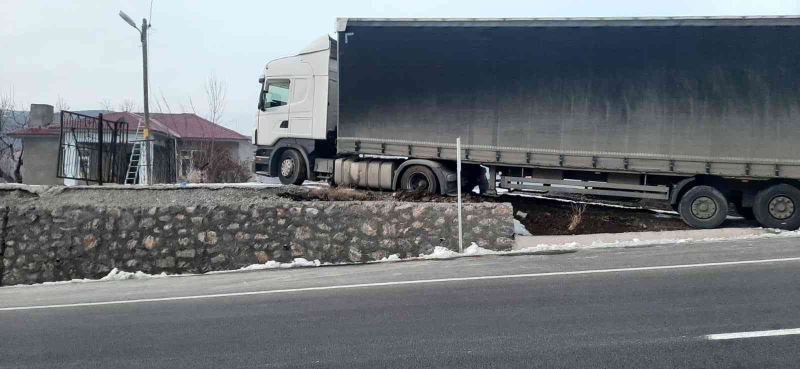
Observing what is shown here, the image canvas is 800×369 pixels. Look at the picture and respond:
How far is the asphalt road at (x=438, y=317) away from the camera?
17.4 ft

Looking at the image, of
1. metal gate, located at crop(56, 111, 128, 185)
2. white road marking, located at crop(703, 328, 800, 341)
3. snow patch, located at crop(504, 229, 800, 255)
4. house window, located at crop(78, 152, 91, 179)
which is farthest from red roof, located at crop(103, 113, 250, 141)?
white road marking, located at crop(703, 328, 800, 341)

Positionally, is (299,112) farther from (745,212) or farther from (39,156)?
(39,156)

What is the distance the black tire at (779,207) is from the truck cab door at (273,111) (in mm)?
9757

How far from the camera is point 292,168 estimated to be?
15000 mm

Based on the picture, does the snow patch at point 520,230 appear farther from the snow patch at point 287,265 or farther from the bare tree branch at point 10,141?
the bare tree branch at point 10,141

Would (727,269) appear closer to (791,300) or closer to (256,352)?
(791,300)

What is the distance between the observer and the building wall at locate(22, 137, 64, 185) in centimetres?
2700

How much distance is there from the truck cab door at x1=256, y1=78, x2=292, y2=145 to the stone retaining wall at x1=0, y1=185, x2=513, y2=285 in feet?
13.8

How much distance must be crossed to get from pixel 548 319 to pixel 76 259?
8.16 meters

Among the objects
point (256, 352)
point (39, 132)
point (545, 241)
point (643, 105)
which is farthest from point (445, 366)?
point (39, 132)

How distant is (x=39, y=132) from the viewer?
27.4m

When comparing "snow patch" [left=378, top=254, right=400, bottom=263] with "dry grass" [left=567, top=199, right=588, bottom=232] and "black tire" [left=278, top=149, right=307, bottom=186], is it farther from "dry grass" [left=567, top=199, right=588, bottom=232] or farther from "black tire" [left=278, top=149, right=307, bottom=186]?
"black tire" [left=278, top=149, right=307, bottom=186]

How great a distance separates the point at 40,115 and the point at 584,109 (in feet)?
83.5

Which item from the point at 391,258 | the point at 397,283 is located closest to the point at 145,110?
the point at 391,258
